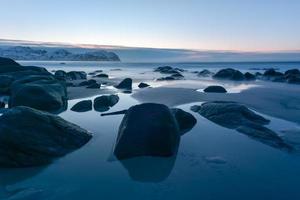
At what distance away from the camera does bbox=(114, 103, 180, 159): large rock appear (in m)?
6.91

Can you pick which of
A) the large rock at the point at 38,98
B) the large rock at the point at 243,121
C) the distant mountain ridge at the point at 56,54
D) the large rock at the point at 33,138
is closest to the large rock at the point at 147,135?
the large rock at the point at 33,138

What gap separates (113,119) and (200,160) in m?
4.27

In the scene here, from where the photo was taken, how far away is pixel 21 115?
711cm

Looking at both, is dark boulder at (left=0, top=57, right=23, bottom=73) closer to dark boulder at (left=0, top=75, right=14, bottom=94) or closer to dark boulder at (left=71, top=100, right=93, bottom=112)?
dark boulder at (left=0, top=75, right=14, bottom=94)

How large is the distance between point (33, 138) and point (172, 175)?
2.89m

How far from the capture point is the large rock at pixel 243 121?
8.00 metres

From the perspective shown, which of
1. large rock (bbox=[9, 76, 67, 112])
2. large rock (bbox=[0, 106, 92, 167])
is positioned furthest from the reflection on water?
large rock (bbox=[9, 76, 67, 112])

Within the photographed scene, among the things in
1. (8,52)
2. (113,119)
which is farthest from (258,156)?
(8,52)

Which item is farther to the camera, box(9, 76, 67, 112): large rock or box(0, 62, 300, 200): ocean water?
box(9, 76, 67, 112): large rock

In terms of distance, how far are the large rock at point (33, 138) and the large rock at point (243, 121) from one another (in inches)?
162

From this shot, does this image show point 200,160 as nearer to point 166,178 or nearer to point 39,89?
point 166,178

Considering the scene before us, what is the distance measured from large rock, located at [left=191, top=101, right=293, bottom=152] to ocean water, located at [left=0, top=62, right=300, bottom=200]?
16.2 inches

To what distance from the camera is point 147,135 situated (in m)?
A: 7.03

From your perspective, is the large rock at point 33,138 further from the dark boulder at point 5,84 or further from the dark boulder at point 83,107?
the dark boulder at point 5,84
